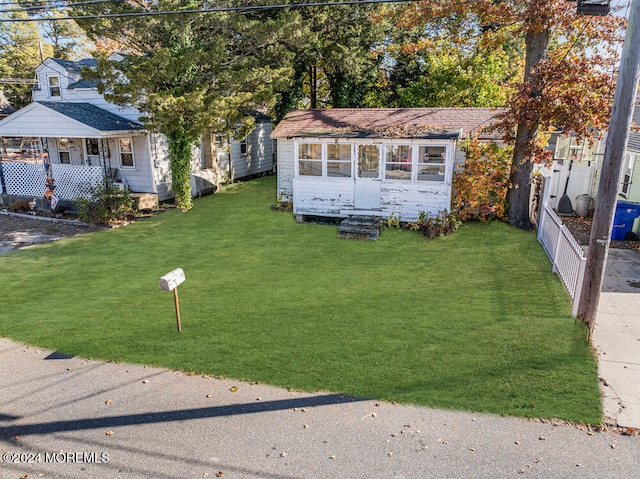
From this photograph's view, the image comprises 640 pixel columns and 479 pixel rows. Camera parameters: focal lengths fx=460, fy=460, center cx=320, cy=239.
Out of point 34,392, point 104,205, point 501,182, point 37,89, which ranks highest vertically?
point 37,89

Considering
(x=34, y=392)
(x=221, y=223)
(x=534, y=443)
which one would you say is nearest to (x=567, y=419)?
(x=534, y=443)

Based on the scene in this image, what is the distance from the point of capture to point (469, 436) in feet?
17.2

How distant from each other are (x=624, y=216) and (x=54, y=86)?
872 inches

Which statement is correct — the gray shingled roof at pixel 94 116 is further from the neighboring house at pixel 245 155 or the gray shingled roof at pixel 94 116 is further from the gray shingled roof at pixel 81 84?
the neighboring house at pixel 245 155

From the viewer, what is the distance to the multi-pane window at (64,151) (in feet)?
64.9

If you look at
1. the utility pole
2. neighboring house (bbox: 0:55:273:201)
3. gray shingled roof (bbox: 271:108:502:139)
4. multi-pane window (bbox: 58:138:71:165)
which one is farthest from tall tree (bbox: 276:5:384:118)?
the utility pole

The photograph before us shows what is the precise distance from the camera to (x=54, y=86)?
65.1 ft

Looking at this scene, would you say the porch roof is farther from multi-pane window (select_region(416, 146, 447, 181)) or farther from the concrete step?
multi-pane window (select_region(416, 146, 447, 181))

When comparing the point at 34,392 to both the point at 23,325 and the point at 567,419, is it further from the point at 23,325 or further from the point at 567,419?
the point at 567,419

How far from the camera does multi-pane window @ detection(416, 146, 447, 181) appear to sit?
14.6 metres

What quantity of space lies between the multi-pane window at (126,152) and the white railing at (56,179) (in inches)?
54.5

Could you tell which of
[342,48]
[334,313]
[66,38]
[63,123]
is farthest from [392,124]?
[66,38]

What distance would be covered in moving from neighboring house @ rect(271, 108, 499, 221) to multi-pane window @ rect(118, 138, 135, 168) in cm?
618

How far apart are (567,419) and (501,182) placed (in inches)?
429
